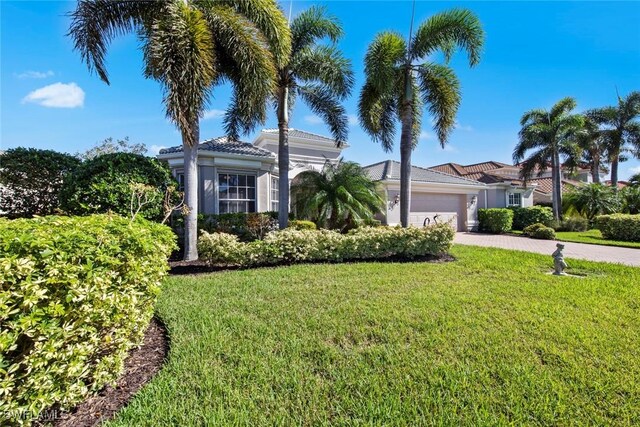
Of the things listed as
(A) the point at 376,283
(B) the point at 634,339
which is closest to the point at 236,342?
(A) the point at 376,283

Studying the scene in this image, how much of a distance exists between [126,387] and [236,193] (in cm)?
1140

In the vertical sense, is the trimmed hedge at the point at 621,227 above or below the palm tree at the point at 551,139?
below

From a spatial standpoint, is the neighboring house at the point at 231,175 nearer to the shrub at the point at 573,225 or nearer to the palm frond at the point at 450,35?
the palm frond at the point at 450,35

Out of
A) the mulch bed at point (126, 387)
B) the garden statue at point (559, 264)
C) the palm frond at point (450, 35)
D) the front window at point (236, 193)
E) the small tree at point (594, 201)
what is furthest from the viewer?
the small tree at point (594, 201)

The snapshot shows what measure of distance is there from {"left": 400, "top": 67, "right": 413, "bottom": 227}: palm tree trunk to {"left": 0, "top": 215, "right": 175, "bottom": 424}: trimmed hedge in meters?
10.8

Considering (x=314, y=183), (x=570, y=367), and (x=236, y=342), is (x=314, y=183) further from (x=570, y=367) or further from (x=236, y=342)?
(x=570, y=367)

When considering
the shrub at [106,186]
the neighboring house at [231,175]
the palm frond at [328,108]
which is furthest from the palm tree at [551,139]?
the shrub at [106,186]

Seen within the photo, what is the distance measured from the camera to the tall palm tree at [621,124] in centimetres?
2744

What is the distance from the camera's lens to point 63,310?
2.53 m

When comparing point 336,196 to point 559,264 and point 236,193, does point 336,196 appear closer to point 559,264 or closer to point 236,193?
point 236,193

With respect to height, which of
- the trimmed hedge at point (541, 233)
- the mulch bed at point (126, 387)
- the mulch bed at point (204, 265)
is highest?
the trimmed hedge at point (541, 233)

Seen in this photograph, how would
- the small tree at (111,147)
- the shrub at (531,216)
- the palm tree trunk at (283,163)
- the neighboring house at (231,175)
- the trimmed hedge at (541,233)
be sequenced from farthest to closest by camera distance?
the small tree at (111,147) → the shrub at (531,216) → the trimmed hedge at (541,233) → the neighboring house at (231,175) → the palm tree trunk at (283,163)

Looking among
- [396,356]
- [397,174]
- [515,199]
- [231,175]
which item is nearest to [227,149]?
[231,175]

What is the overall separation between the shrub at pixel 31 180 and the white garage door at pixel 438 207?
18.3m
